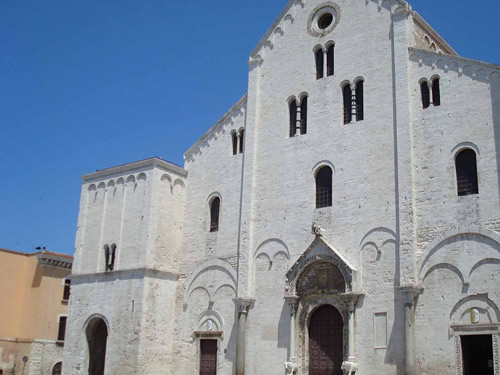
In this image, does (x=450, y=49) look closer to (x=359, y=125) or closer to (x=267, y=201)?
(x=359, y=125)

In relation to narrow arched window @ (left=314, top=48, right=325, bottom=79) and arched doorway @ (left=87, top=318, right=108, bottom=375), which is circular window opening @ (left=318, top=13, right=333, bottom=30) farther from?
arched doorway @ (left=87, top=318, right=108, bottom=375)

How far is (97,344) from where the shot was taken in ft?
90.6

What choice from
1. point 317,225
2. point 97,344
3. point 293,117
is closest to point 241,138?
point 293,117

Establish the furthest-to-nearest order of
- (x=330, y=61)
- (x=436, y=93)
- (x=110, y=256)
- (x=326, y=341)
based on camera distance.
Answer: (x=110, y=256)
(x=330, y=61)
(x=326, y=341)
(x=436, y=93)

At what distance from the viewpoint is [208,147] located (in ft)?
91.9

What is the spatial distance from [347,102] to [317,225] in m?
4.85

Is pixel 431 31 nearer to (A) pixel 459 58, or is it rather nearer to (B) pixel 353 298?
(A) pixel 459 58

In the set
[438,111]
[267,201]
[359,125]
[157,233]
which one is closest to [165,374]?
[157,233]

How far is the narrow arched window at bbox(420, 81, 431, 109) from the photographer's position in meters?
21.6

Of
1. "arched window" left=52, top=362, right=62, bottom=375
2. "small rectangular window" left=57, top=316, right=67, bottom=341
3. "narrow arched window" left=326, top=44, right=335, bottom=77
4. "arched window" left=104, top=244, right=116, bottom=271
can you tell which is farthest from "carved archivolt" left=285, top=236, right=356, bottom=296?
"arched window" left=52, top=362, right=62, bottom=375

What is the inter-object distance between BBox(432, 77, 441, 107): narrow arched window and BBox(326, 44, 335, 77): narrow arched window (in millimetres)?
4387

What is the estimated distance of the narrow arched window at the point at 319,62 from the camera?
987 inches

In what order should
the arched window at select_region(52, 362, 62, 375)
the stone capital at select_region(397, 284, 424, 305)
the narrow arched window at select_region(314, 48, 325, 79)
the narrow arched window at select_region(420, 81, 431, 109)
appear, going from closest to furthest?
the stone capital at select_region(397, 284, 424, 305) → the narrow arched window at select_region(420, 81, 431, 109) → the narrow arched window at select_region(314, 48, 325, 79) → the arched window at select_region(52, 362, 62, 375)

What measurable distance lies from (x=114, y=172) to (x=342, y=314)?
1269cm
